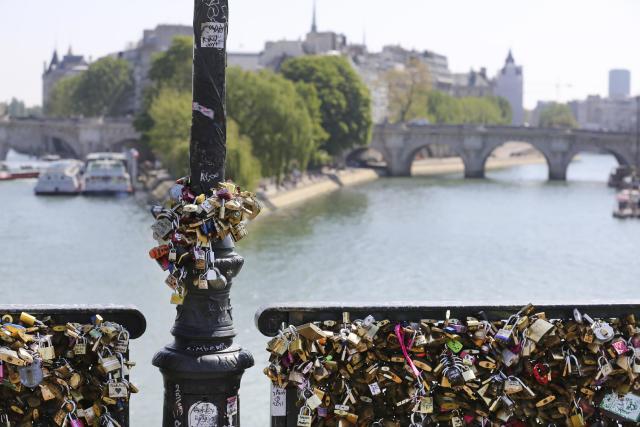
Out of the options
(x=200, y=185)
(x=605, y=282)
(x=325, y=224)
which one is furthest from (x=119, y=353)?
(x=325, y=224)

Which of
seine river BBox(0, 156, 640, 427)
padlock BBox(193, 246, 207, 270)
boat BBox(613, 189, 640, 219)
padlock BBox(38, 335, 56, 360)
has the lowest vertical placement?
seine river BBox(0, 156, 640, 427)

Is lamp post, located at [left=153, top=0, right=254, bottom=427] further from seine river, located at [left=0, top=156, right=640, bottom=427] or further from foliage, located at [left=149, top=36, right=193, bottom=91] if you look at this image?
foliage, located at [left=149, top=36, right=193, bottom=91]

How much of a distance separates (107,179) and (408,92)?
52399 mm

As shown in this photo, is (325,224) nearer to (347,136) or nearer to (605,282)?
(605,282)

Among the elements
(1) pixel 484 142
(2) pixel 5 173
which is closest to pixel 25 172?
(2) pixel 5 173

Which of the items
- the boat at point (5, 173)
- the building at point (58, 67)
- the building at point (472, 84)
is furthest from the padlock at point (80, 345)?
the building at point (472, 84)

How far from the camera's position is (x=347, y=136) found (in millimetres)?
70875

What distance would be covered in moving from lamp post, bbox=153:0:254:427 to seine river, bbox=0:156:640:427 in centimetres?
813

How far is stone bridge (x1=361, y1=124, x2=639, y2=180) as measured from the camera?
81062 millimetres

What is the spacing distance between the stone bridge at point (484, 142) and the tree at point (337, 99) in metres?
9.32

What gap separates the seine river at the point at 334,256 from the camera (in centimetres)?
2522

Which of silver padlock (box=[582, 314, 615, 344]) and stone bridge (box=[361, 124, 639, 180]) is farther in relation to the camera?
stone bridge (box=[361, 124, 639, 180])

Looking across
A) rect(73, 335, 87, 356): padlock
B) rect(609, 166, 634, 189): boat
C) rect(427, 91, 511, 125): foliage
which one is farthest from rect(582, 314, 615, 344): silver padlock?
rect(427, 91, 511, 125): foliage

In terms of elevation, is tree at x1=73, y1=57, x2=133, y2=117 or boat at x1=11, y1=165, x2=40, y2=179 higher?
tree at x1=73, y1=57, x2=133, y2=117
